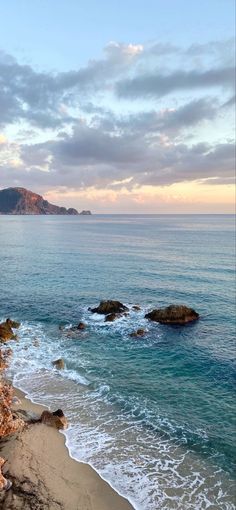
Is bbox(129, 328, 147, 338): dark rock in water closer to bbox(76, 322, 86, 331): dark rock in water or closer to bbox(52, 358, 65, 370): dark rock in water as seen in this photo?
bbox(76, 322, 86, 331): dark rock in water

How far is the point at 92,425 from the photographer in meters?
25.5

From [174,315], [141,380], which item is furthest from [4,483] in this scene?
[174,315]

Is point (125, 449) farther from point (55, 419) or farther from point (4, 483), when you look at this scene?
point (4, 483)

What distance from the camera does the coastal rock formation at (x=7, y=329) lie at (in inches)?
1603

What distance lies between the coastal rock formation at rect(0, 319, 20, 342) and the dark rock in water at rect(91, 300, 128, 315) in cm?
1053

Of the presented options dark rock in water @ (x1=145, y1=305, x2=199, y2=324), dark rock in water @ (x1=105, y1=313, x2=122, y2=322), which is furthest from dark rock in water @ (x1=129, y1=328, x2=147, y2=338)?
dark rock in water @ (x1=105, y1=313, x2=122, y2=322)

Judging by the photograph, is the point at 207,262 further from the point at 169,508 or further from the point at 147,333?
the point at 169,508

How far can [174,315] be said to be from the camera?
4622cm

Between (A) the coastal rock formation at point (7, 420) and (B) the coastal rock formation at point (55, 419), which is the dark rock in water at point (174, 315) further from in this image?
(A) the coastal rock formation at point (7, 420)

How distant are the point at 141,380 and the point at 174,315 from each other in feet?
52.0

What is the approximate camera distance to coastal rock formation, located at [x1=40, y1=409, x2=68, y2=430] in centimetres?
2497

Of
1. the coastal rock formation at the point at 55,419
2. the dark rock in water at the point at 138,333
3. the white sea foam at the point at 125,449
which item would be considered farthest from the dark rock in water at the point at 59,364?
the dark rock in water at the point at 138,333

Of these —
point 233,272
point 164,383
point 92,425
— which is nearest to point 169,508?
point 92,425

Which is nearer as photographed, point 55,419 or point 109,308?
point 55,419
